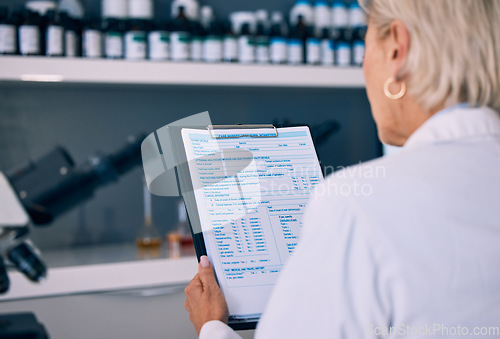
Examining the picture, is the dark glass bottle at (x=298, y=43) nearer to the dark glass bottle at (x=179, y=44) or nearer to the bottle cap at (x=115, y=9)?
the dark glass bottle at (x=179, y=44)

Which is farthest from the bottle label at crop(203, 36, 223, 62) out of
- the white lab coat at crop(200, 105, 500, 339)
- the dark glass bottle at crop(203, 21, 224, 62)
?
the white lab coat at crop(200, 105, 500, 339)

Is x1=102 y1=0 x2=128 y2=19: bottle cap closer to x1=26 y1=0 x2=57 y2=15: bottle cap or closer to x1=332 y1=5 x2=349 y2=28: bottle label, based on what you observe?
x1=26 y1=0 x2=57 y2=15: bottle cap

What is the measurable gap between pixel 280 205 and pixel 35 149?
1355 millimetres

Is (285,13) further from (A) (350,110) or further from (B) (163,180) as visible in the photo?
(B) (163,180)

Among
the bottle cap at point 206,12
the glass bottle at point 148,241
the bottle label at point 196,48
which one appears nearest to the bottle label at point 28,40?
the bottle label at point 196,48

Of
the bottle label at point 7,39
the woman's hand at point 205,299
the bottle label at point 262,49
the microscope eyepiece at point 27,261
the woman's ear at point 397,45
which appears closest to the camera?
the woman's ear at point 397,45

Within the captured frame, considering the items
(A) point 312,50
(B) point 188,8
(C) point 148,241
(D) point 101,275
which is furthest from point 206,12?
(D) point 101,275

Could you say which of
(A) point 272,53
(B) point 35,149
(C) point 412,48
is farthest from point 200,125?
(B) point 35,149

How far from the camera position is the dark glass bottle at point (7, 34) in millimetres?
1587

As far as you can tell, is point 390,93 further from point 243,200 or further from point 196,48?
point 196,48

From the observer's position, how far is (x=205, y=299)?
0.75 m

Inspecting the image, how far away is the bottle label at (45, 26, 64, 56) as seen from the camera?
5.33 ft

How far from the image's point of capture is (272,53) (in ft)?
5.98

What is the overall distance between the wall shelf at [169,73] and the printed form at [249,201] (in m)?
0.88
